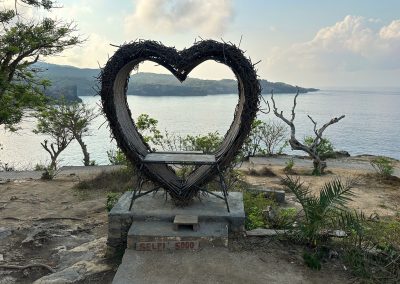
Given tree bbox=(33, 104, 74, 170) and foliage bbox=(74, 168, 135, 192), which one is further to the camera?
tree bbox=(33, 104, 74, 170)

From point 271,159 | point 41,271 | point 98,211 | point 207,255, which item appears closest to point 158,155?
point 207,255

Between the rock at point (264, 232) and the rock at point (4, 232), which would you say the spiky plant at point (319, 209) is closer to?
the rock at point (264, 232)

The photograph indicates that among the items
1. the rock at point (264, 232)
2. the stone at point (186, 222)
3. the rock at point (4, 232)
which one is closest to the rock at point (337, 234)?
the rock at point (264, 232)

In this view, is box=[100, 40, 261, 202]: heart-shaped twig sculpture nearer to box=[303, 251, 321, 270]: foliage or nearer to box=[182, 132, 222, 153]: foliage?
box=[303, 251, 321, 270]: foliage

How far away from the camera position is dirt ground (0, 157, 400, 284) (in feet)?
16.7

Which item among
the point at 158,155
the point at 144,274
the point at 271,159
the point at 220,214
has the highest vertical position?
the point at 158,155

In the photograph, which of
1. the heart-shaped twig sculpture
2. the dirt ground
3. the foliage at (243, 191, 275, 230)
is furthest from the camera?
the foliage at (243, 191, 275, 230)

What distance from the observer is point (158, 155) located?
6.15 m

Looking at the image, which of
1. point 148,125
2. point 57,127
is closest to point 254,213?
point 148,125

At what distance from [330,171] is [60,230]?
1175 centimetres

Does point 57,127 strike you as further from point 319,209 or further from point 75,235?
point 319,209

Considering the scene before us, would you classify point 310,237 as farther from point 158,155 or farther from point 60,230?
point 60,230

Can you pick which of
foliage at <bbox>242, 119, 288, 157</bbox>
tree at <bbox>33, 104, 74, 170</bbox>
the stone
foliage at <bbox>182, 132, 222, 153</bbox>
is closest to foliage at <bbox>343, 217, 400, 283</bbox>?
the stone

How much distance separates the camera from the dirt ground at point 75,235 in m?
5.09
